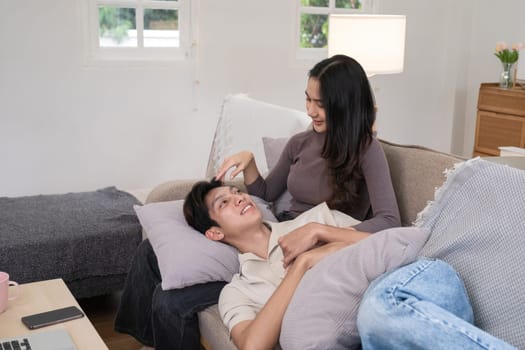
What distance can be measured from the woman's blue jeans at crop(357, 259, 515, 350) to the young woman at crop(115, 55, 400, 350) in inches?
21.2

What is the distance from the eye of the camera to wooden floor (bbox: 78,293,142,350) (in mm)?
2486

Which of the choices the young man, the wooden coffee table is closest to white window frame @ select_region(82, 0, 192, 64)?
the young man

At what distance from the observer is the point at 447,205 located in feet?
5.06

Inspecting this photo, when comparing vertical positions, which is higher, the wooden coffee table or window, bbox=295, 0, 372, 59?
window, bbox=295, 0, 372, 59

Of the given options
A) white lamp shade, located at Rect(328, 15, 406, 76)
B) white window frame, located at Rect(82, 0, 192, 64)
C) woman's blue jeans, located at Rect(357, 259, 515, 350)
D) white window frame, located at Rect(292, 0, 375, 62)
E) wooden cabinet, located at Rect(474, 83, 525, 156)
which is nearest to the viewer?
woman's blue jeans, located at Rect(357, 259, 515, 350)

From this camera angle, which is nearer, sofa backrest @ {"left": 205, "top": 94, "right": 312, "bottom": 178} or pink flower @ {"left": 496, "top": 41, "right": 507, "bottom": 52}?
sofa backrest @ {"left": 205, "top": 94, "right": 312, "bottom": 178}

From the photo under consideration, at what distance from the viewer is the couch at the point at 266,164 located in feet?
6.04

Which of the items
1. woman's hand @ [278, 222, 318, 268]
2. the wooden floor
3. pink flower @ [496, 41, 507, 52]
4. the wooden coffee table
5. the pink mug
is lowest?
the wooden floor

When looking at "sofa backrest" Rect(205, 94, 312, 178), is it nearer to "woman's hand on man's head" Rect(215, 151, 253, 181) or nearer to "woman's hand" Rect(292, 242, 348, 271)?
"woman's hand on man's head" Rect(215, 151, 253, 181)

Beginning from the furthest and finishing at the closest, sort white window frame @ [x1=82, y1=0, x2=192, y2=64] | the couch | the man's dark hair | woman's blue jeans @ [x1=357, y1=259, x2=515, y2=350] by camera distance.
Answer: white window frame @ [x1=82, y1=0, x2=192, y2=64], the man's dark hair, the couch, woman's blue jeans @ [x1=357, y1=259, x2=515, y2=350]

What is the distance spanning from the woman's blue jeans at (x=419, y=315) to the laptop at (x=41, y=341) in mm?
735

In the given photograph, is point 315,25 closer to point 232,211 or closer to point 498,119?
point 498,119

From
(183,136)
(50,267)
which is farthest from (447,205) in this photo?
(183,136)

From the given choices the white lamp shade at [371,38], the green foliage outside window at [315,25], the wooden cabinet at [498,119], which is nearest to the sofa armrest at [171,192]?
the white lamp shade at [371,38]
